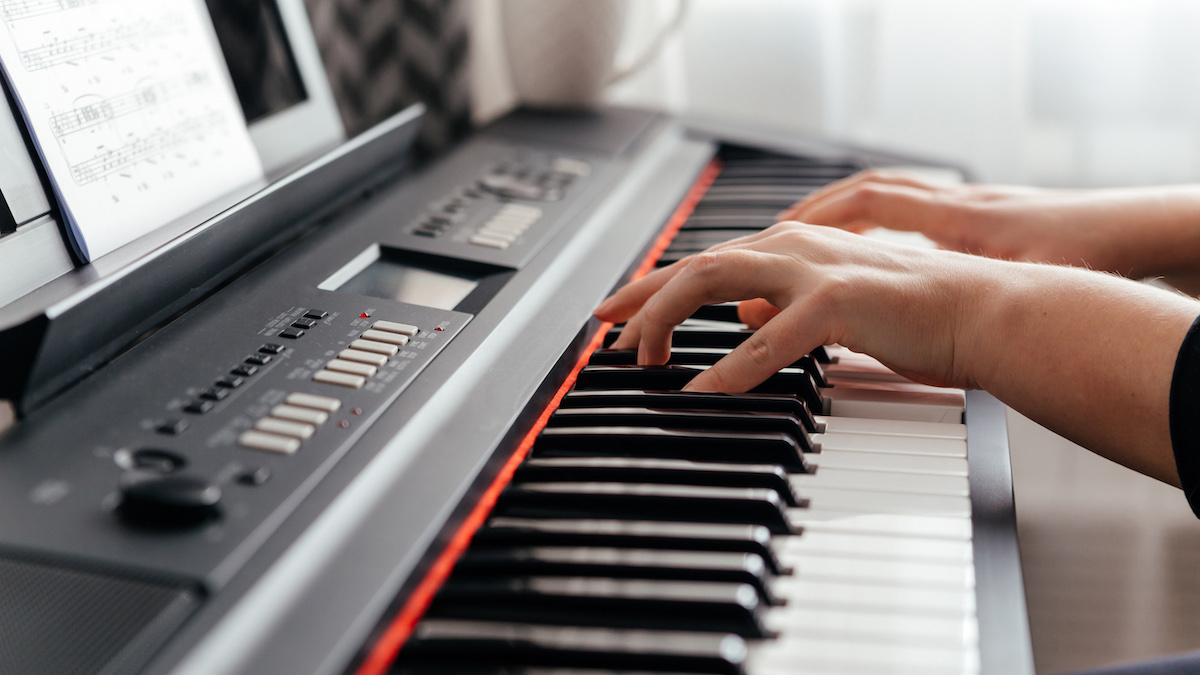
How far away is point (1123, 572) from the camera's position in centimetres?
143

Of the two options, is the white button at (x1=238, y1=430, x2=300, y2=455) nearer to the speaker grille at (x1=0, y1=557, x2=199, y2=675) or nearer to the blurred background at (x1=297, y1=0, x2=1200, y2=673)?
the speaker grille at (x1=0, y1=557, x2=199, y2=675)

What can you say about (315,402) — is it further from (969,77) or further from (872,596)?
(969,77)

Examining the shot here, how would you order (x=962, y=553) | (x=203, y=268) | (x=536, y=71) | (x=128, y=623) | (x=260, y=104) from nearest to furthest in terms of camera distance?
(x=128, y=623) < (x=962, y=553) < (x=203, y=268) < (x=260, y=104) < (x=536, y=71)

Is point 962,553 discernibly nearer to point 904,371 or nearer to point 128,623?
point 904,371

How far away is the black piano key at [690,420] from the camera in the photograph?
67cm

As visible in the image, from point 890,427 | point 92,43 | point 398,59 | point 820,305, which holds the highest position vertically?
point 92,43

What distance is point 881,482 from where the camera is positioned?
0.64 metres

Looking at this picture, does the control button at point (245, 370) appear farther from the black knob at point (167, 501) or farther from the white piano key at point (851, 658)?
the white piano key at point (851, 658)

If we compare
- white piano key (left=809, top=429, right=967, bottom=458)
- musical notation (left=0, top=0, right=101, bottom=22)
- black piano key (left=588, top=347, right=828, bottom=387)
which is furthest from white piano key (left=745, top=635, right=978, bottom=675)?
musical notation (left=0, top=0, right=101, bottom=22)

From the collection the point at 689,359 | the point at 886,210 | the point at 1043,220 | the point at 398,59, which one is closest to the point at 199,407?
the point at 689,359

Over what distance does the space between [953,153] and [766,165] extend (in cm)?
70

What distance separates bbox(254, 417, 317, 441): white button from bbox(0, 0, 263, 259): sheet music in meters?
0.24

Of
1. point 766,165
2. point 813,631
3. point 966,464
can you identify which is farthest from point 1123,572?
point 813,631

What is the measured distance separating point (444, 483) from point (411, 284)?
12.8 inches
